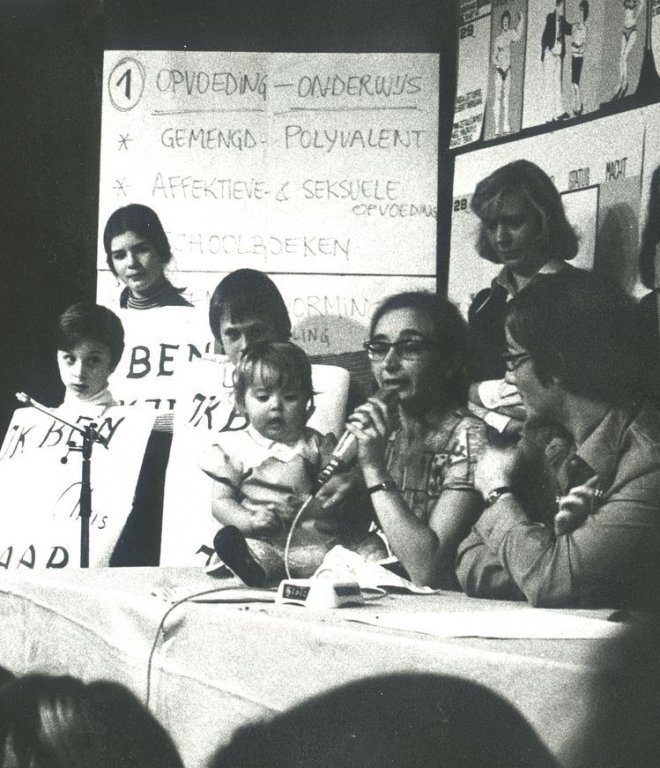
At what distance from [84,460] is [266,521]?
22.5 inches

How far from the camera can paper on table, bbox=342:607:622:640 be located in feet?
5.66

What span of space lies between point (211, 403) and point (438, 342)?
0.62 metres

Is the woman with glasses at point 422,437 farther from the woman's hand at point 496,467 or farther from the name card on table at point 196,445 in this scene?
the name card on table at point 196,445

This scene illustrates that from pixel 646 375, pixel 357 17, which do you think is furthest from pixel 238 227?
pixel 646 375

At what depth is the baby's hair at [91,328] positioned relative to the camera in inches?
114

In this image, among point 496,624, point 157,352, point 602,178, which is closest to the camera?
point 496,624

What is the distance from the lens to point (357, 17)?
8.92ft

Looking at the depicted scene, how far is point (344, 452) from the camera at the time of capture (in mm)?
2625

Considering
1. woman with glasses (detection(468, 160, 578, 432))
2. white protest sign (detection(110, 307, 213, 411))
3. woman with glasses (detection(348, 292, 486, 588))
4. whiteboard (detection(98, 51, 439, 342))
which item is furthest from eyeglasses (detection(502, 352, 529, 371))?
white protest sign (detection(110, 307, 213, 411))

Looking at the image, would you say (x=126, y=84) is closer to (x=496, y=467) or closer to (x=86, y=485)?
(x=86, y=485)

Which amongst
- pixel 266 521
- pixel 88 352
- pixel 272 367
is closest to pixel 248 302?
pixel 272 367

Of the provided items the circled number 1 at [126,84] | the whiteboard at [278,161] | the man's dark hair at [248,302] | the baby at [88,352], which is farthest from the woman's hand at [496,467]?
the circled number 1 at [126,84]

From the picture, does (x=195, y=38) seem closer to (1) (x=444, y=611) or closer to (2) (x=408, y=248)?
(2) (x=408, y=248)

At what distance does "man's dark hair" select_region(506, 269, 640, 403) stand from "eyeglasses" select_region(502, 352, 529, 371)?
0.7 inches
